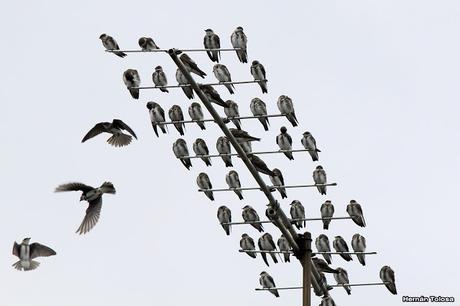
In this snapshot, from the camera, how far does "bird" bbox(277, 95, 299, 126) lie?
2348 cm

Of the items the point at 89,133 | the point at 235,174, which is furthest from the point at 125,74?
the point at 235,174

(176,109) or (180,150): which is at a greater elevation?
(176,109)

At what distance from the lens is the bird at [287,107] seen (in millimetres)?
23484

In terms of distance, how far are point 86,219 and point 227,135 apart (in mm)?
3731

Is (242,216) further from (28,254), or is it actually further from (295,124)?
(28,254)

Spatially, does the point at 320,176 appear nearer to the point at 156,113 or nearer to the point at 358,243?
the point at 358,243

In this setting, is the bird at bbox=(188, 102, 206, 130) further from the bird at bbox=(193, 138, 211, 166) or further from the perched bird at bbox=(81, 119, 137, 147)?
the perched bird at bbox=(81, 119, 137, 147)

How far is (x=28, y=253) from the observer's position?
19828mm

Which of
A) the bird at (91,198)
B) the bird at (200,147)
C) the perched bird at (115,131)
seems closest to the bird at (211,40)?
the bird at (200,147)

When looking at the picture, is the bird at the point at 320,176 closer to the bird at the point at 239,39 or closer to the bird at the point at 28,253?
the bird at the point at 239,39

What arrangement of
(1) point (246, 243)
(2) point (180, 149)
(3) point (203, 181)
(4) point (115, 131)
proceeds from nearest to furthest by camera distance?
(2) point (180, 149), (4) point (115, 131), (1) point (246, 243), (3) point (203, 181)

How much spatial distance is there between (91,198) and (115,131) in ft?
6.03

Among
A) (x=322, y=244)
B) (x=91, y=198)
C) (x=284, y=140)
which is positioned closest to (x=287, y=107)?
(x=284, y=140)

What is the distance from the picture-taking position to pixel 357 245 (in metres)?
26.5
